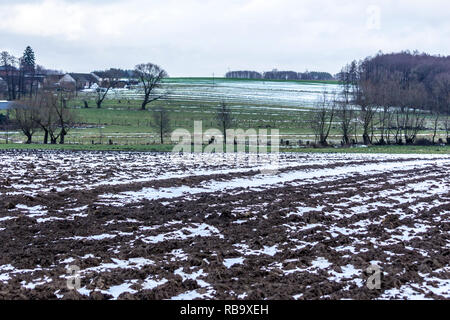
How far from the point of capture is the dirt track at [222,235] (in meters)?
10.7

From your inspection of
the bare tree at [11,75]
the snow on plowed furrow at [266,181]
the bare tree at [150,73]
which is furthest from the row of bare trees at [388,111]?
the bare tree at [11,75]

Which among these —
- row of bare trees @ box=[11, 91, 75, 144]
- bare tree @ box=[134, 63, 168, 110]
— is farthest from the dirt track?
bare tree @ box=[134, 63, 168, 110]

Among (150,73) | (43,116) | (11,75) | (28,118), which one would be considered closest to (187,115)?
(150,73)

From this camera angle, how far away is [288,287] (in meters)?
10.5

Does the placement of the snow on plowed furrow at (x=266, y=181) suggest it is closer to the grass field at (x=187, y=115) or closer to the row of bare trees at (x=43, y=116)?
the grass field at (x=187, y=115)

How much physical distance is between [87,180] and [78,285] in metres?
16.7

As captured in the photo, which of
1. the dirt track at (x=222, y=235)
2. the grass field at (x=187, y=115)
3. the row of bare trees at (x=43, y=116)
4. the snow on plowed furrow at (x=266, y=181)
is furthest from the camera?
the grass field at (x=187, y=115)

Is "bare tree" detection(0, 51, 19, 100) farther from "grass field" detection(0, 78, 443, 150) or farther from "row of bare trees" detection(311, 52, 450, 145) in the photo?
"row of bare trees" detection(311, 52, 450, 145)

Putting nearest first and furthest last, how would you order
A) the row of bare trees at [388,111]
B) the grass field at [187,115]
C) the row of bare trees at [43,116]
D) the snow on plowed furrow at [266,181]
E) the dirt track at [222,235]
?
the dirt track at [222,235]
the snow on plowed furrow at [266,181]
the row of bare trees at [43,116]
the row of bare trees at [388,111]
the grass field at [187,115]

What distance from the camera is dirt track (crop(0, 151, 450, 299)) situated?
10.7 meters

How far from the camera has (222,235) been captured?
15289 millimetres
